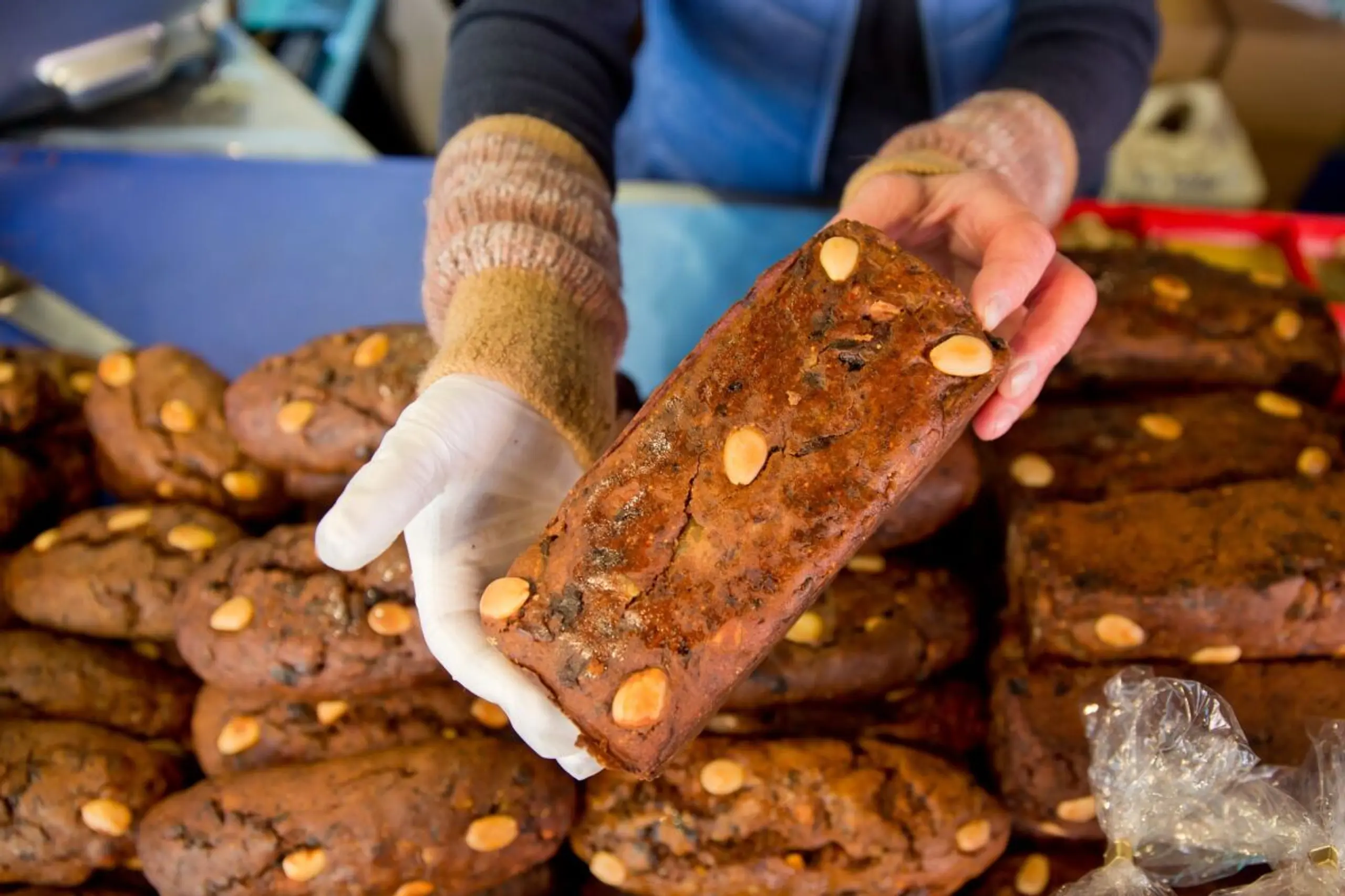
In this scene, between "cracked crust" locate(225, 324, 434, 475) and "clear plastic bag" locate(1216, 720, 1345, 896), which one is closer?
"clear plastic bag" locate(1216, 720, 1345, 896)

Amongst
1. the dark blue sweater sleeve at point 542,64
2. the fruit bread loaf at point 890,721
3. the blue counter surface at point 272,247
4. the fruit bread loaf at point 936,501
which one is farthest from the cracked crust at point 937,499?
the blue counter surface at point 272,247

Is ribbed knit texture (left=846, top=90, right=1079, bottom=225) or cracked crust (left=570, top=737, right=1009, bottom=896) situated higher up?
ribbed knit texture (left=846, top=90, right=1079, bottom=225)

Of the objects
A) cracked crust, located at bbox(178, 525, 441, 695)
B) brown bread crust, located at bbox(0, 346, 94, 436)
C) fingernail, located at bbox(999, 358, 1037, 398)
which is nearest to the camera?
fingernail, located at bbox(999, 358, 1037, 398)

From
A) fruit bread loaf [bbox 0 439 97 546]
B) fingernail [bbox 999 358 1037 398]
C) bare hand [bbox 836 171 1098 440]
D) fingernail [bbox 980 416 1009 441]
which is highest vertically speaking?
bare hand [bbox 836 171 1098 440]

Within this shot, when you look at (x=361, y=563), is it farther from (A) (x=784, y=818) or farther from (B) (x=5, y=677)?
(B) (x=5, y=677)

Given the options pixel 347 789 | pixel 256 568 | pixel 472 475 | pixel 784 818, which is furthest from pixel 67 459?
pixel 784 818

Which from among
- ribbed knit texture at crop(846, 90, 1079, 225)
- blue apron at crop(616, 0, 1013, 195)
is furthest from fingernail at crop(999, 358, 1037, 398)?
blue apron at crop(616, 0, 1013, 195)

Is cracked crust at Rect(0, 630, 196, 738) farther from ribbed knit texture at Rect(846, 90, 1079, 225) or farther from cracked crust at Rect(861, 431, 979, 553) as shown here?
ribbed knit texture at Rect(846, 90, 1079, 225)
